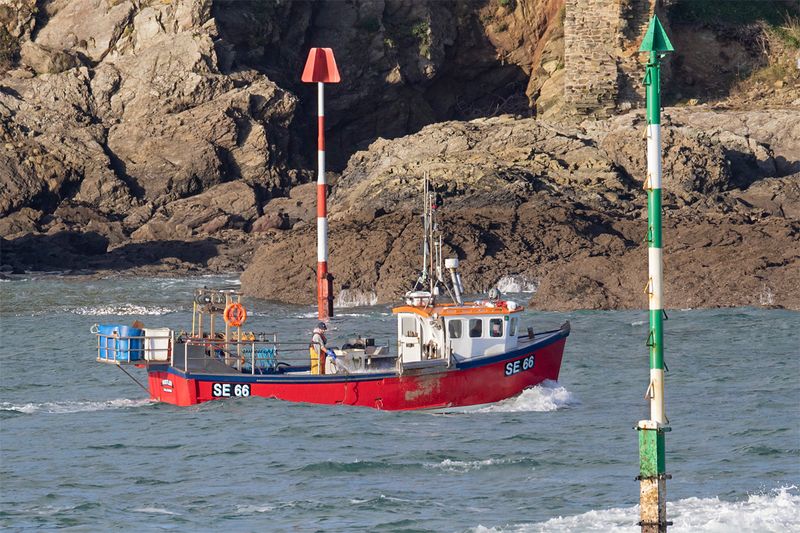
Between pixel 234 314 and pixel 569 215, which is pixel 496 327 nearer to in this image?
pixel 234 314

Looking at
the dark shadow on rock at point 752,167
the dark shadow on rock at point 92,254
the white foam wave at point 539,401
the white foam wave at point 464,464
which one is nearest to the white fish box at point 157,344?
the white foam wave at point 539,401

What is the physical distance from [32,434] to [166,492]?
4914 mm

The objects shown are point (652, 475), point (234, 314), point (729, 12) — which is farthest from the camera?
point (729, 12)

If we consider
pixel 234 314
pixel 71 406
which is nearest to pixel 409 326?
pixel 234 314

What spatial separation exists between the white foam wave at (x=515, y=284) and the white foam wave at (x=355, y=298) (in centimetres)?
316

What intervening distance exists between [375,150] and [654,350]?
3951 cm

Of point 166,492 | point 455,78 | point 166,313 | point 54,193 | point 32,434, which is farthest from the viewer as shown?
point 455,78

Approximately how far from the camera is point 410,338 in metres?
25.7

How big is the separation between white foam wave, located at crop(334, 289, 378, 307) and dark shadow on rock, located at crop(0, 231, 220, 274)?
10.6 meters

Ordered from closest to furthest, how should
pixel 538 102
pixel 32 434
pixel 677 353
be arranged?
pixel 32 434
pixel 677 353
pixel 538 102

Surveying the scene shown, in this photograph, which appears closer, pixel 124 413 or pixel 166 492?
pixel 166 492

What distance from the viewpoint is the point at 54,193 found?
56.9 meters

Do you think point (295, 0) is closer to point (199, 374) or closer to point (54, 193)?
point (54, 193)

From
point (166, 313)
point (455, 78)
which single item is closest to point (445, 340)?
point (166, 313)
